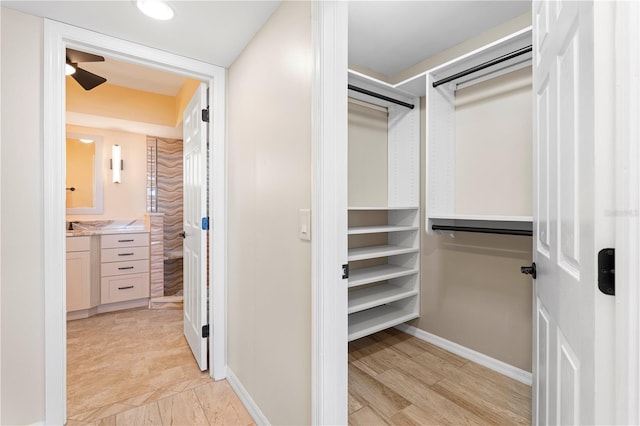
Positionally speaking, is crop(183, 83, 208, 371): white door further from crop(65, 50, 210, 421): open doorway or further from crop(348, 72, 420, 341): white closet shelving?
crop(348, 72, 420, 341): white closet shelving

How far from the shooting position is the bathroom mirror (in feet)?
11.7

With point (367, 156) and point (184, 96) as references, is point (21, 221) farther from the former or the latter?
point (367, 156)

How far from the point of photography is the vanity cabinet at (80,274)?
315 centimetres

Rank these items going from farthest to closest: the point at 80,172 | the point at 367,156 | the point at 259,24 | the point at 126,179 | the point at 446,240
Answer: the point at 126,179 → the point at 80,172 → the point at 367,156 → the point at 446,240 → the point at 259,24

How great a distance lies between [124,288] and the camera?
3510 mm

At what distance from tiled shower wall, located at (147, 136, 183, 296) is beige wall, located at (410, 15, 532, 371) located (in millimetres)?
3326

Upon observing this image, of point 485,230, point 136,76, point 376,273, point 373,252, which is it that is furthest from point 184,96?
point 485,230

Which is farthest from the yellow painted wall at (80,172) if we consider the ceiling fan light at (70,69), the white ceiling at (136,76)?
the ceiling fan light at (70,69)

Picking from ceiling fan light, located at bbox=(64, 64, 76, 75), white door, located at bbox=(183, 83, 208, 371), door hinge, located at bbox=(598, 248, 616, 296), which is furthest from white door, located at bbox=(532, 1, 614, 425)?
ceiling fan light, located at bbox=(64, 64, 76, 75)

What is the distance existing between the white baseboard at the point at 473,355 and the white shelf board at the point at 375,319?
0.23 meters

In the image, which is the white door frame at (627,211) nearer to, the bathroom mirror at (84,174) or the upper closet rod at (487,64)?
the upper closet rod at (487,64)

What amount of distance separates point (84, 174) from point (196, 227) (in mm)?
2507

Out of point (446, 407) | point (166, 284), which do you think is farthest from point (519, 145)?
point (166, 284)

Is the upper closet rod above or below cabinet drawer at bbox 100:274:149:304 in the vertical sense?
above
